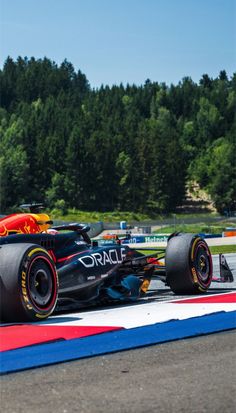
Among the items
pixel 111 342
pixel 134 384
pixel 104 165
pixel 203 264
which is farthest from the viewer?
pixel 104 165

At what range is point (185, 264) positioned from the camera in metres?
10.1

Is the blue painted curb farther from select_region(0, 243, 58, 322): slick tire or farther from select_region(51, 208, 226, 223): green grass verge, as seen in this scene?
select_region(51, 208, 226, 223): green grass verge

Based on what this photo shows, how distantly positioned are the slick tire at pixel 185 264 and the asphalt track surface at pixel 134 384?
4163 mm

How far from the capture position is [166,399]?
4379 millimetres

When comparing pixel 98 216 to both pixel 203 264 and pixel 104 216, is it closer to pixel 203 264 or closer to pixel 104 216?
pixel 104 216

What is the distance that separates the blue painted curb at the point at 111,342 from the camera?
544 centimetres

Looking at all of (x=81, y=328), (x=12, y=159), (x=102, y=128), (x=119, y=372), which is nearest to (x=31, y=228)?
(x=81, y=328)

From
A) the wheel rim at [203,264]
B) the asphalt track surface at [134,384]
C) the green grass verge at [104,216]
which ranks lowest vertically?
the green grass verge at [104,216]

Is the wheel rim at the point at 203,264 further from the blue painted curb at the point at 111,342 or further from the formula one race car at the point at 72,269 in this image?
the blue painted curb at the point at 111,342

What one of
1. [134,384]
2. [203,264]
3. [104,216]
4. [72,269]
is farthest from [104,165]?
[134,384]

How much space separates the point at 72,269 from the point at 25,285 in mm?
1472

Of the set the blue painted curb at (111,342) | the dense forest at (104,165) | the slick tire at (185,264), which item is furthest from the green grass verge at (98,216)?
the blue painted curb at (111,342)

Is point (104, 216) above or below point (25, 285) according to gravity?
below

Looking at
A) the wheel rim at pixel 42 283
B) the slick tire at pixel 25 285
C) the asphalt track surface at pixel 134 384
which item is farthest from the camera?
the wheel rim at pixel 42 283
